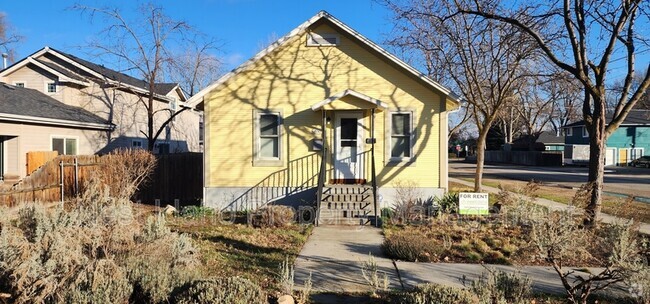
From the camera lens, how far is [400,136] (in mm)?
12172

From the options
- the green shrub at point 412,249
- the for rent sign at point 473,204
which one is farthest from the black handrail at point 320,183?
the for rent sign at point 473,204

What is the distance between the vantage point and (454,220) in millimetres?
10180

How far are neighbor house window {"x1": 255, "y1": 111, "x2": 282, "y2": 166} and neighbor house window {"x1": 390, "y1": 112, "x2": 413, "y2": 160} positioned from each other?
137 inches

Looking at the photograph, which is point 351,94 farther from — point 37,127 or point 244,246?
point 37,127

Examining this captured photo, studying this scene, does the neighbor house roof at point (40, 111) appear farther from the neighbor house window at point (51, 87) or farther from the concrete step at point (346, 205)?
the concrete step at point (346, 205)

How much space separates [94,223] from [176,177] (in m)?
10.3

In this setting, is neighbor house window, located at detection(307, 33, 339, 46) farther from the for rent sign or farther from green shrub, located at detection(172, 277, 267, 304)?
green shrub, located at detection(172, 277, 267, 304)

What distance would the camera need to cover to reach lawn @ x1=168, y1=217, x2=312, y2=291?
6172 millimetres

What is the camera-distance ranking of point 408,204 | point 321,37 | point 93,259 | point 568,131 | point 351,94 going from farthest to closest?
point 568,131 → point 321,37 → point 351,94 → point 408,204 → point 93,259

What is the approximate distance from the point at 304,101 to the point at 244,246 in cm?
566

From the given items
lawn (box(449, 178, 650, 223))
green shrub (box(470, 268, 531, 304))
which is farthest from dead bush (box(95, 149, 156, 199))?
green shrub (box(470, 268, 531, 304))

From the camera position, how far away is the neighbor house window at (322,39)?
12.1 m


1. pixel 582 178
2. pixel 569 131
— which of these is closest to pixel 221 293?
pixel 582 178

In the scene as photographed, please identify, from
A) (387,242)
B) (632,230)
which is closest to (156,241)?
(387,242)
